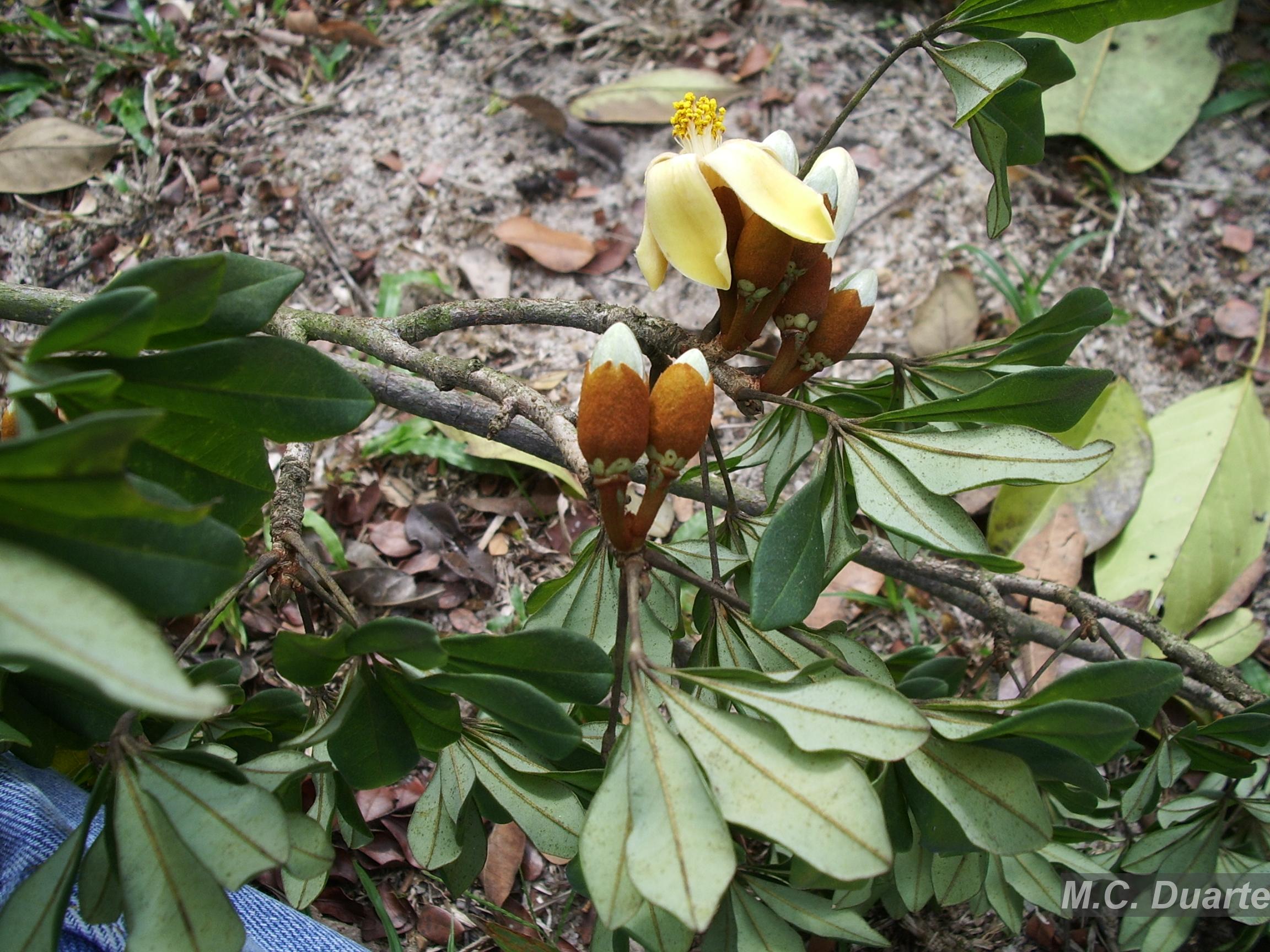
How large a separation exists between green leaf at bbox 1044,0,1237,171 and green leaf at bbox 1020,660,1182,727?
77.9 inches

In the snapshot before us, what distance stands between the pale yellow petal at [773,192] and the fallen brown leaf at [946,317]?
1.25 m

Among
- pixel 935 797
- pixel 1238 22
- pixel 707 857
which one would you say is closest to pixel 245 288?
pixel 707 857

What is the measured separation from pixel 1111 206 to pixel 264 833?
8.27 ft

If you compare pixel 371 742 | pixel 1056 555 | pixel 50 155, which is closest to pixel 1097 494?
pixel 1056 555

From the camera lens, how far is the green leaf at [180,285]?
67 cm

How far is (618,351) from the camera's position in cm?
79

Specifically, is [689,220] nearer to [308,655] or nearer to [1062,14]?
[1062,14]

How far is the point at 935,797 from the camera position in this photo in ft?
2.60

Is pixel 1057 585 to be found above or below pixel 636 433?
below

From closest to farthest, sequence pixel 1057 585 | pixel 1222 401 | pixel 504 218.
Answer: pixel 1057 585
pixel 1222 401
pixel 504 218

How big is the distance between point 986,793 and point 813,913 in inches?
11.7

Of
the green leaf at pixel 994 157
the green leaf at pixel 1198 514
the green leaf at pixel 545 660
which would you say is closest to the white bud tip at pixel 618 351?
the green leaf at pixel 545 660

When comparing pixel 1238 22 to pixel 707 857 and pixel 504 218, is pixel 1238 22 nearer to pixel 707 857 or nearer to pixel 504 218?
pixel 504 218

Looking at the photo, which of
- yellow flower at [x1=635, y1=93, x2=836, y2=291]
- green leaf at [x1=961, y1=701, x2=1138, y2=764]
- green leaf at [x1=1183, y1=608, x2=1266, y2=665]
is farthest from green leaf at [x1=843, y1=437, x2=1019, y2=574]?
green leaf at [x1=1183, y1=608, x2=1266, y2=665]
